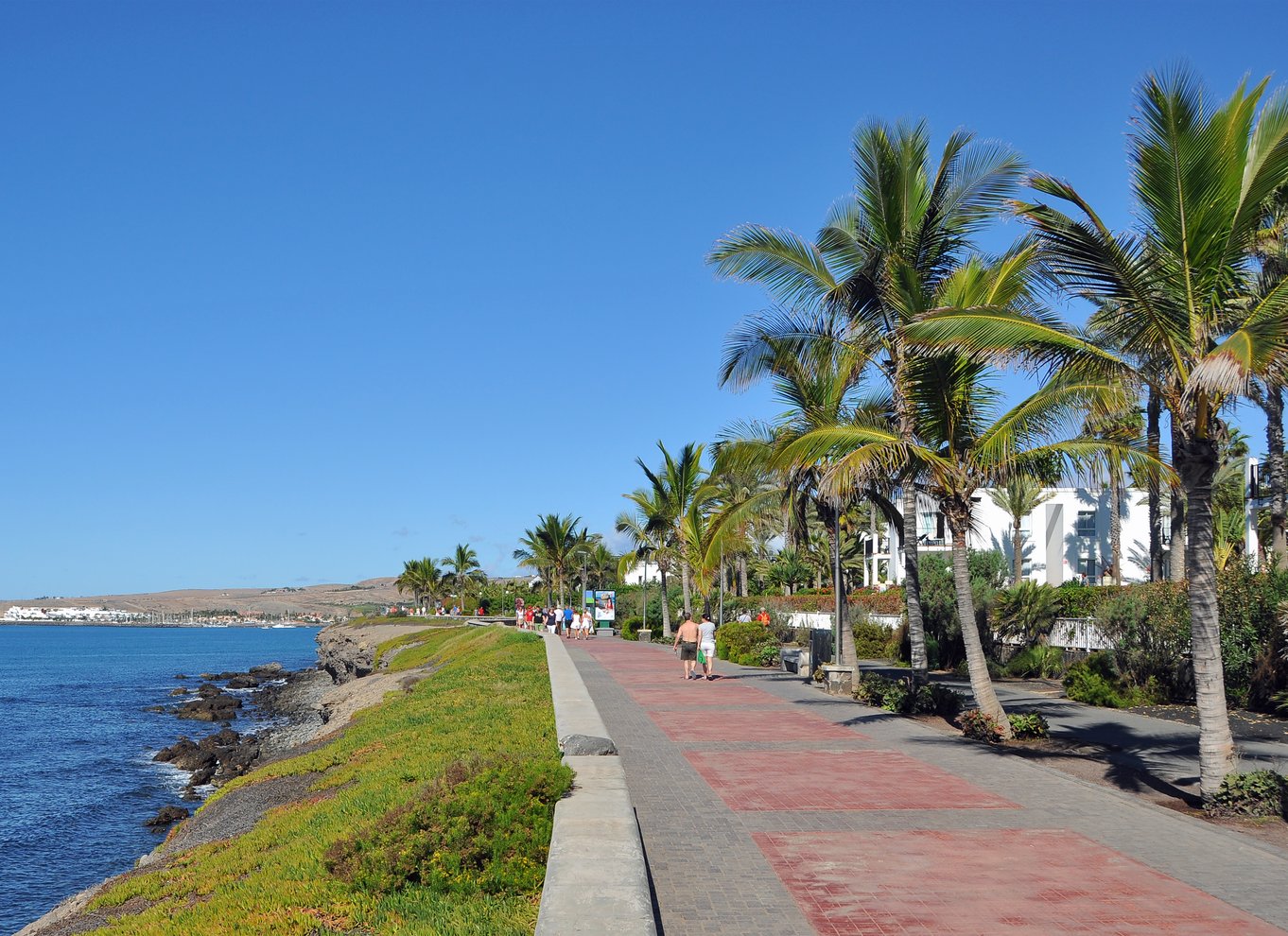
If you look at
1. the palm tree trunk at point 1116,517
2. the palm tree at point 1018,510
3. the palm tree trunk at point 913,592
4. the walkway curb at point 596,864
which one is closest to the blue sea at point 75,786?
the walkway curb at point 596,864

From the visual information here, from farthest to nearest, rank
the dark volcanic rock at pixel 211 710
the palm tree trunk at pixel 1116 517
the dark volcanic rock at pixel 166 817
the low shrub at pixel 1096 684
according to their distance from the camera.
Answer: the dark volcanic rock at pixel 211 710
the dark volcanic rock at pixel 166 817
the low shrub at pixel 1096 684
the palm tree trunk at pixel 1116 517

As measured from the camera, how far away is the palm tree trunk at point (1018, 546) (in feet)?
173

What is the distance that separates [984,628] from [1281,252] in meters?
11.4

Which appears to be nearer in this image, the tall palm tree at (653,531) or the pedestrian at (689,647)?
the pedestrian at (689,647)

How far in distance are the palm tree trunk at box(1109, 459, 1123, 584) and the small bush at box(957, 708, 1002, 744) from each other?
12.0ft

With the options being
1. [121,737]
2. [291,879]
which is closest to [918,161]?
[291,879]

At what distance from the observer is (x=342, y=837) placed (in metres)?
9.48

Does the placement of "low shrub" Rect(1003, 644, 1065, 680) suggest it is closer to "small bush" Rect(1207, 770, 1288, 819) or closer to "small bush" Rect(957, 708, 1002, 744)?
"small bush" Rect(957, 708, 1002, 744)

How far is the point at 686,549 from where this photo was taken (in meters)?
41.2

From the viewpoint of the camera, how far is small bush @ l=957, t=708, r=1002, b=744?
14500mm

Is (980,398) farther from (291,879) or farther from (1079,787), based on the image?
(291,879)

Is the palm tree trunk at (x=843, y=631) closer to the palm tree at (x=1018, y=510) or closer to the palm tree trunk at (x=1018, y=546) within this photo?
the palm tree at (x=1018, y=510)

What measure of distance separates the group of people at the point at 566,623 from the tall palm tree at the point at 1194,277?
38291mm

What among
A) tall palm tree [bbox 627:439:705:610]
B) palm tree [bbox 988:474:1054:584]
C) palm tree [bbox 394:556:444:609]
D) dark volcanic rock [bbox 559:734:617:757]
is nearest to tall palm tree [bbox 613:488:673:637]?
tall palm tree [bbox 627:439:705:610]
